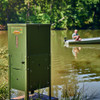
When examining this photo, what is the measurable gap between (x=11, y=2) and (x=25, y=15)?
350 cm

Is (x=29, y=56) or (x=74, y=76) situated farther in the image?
(x=74, y=76)

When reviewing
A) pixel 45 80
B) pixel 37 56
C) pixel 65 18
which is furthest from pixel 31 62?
pixel 65 18

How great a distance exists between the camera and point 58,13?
51.2 meters

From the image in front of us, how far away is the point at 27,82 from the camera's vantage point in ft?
18.6

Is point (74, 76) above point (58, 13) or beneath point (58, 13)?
beneath

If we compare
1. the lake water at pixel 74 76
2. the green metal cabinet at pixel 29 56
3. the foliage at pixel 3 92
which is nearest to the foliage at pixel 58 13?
the lake water at pixel 74 76

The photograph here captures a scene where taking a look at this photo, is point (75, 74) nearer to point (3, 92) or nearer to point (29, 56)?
point (3, 92)

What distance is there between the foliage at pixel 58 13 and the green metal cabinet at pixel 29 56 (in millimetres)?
42853

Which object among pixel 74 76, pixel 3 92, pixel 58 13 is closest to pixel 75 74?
pixel 74 76

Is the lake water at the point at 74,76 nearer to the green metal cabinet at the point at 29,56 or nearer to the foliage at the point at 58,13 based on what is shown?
the green metal cabinet at the point at 29,56

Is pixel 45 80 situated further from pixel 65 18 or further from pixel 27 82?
pixel 65 18

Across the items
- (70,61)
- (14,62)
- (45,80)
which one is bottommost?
(70,61)

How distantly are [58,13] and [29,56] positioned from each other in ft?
151

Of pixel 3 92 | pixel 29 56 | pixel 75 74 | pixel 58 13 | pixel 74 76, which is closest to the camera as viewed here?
pixel 29 56
